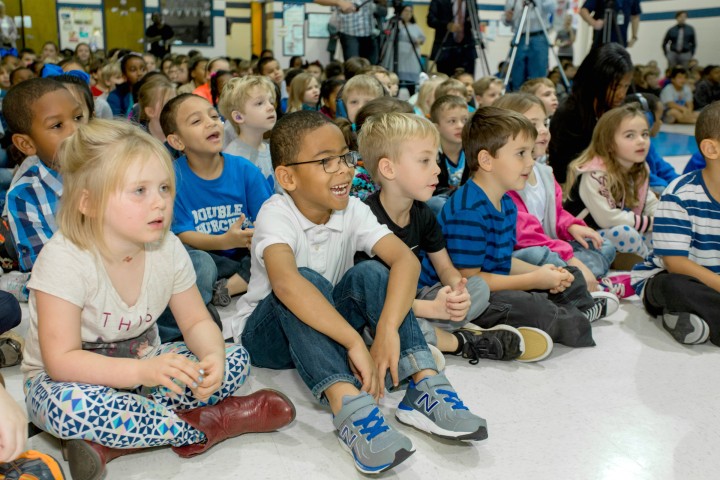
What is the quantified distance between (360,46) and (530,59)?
1527mm

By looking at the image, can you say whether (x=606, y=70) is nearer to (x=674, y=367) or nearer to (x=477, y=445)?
(x=674, y=367)

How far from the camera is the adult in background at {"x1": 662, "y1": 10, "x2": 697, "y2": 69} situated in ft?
36.5

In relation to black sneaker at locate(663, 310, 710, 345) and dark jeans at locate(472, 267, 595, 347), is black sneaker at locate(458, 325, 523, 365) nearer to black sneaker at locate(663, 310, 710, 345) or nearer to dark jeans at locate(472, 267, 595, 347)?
dark jeans at locate(472, 267, 595, 347)

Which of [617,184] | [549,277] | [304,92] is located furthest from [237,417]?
[304,92]

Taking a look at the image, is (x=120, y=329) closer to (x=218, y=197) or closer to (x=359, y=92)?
(x=218, y=197)

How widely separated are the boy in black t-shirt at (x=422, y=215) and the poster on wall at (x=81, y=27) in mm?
11317

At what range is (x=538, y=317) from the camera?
6.73 ft

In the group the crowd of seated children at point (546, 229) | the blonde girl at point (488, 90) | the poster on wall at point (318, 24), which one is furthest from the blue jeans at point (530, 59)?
the poster on wall at point (318, 24)

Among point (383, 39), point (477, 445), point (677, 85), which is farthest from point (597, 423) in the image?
point (677, 85)

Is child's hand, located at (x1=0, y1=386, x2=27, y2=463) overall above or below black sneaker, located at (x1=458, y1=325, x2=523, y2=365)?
above

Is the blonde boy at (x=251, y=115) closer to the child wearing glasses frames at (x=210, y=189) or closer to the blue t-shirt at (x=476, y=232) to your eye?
the child wearing glasses frames at (x=210, y=189)

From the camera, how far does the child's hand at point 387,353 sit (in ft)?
5.11

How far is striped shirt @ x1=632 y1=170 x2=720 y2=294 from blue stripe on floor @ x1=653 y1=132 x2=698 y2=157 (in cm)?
435

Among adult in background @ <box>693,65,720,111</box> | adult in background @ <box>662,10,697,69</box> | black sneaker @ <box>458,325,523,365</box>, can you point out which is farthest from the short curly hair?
adult in background @ <box>662,10,697,69</box>
